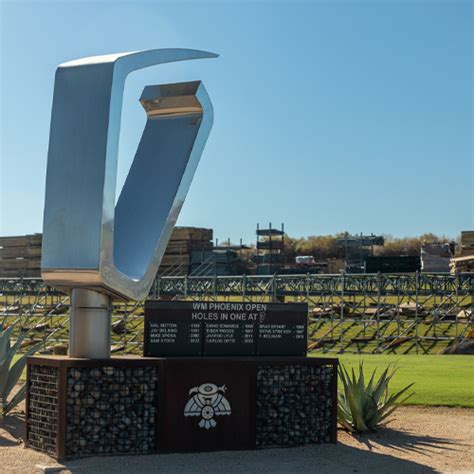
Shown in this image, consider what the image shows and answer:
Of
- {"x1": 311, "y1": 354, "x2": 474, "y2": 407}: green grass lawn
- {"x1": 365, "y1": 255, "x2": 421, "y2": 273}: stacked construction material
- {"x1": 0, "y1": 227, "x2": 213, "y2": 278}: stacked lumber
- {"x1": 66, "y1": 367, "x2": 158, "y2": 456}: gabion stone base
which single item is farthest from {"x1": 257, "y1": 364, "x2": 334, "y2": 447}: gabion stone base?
{"x1": 0, "y1": 227, "x2": 213, "y2": 278}: stacked lumber

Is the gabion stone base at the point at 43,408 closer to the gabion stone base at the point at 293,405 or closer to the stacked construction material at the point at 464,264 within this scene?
the gabion stone base at the point at 293,405

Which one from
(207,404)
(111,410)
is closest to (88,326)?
(111,410)

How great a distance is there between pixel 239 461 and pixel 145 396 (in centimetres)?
111

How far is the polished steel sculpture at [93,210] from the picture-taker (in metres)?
8.42

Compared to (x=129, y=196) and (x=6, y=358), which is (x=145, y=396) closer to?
(x=129, y=196)

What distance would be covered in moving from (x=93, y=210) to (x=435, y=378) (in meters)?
9.26

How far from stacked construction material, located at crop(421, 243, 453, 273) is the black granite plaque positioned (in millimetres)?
29258

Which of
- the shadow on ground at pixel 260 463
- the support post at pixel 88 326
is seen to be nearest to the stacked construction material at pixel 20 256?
the support post at pixel 88 326

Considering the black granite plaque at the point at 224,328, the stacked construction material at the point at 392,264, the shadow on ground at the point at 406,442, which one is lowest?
the shadow on ground at the point at 406,442

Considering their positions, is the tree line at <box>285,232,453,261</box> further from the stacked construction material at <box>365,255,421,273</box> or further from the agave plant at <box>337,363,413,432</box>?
the agave plant at <box>337,363,413,432</box>

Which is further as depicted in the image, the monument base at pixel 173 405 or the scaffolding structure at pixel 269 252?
the scaffolding structure at pixel 269 252

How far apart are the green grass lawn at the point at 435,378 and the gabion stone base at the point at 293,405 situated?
3.53m

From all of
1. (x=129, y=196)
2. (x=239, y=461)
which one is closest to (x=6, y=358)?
(x=129, y=196)

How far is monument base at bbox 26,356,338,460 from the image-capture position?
8.34 m
